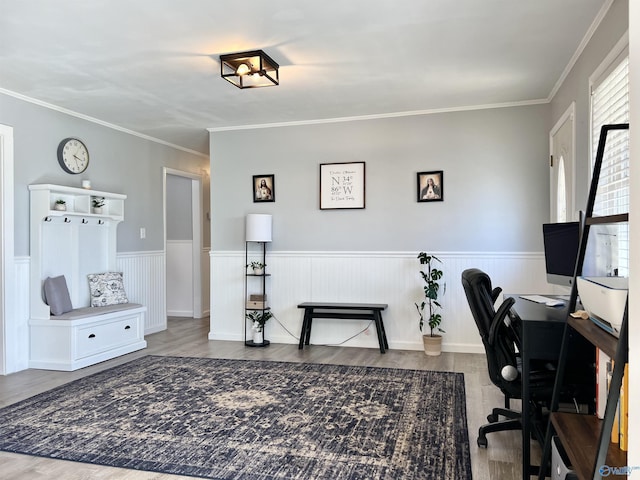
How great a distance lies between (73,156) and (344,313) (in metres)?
3.17

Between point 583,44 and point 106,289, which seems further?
point 106,289

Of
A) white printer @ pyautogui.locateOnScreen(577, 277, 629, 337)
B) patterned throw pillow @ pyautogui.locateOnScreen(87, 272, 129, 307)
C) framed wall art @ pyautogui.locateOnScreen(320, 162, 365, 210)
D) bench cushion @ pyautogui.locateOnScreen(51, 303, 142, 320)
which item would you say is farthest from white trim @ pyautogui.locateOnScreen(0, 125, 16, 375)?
white printer @ pyautogui.locateOnScreen(577, 277, 629, 337)

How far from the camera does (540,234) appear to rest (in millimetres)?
4641

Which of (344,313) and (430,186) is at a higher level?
(430,186)

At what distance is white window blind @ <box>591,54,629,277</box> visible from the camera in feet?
8.02

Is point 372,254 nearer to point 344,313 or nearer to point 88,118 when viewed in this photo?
point 344,313

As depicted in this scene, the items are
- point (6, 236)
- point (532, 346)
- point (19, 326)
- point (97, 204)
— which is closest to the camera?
point (532, 346)

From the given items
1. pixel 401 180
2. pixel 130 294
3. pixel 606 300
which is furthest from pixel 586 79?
pixel 130 294

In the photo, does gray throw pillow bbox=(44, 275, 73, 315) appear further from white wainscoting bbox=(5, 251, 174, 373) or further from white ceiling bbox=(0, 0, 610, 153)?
white ceiling bbox=(0, 0, 610, 153)

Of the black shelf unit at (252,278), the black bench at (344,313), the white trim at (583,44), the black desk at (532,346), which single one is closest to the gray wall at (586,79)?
the white trim at (583,44)

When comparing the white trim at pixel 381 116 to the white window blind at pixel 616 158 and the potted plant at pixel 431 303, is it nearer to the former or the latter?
the potted plant at pixel 431 303

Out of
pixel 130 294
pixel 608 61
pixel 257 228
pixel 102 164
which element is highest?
pixel 608 61

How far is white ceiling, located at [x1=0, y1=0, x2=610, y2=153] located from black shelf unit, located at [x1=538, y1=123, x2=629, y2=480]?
1.48 meters

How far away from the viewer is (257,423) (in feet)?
9.75
